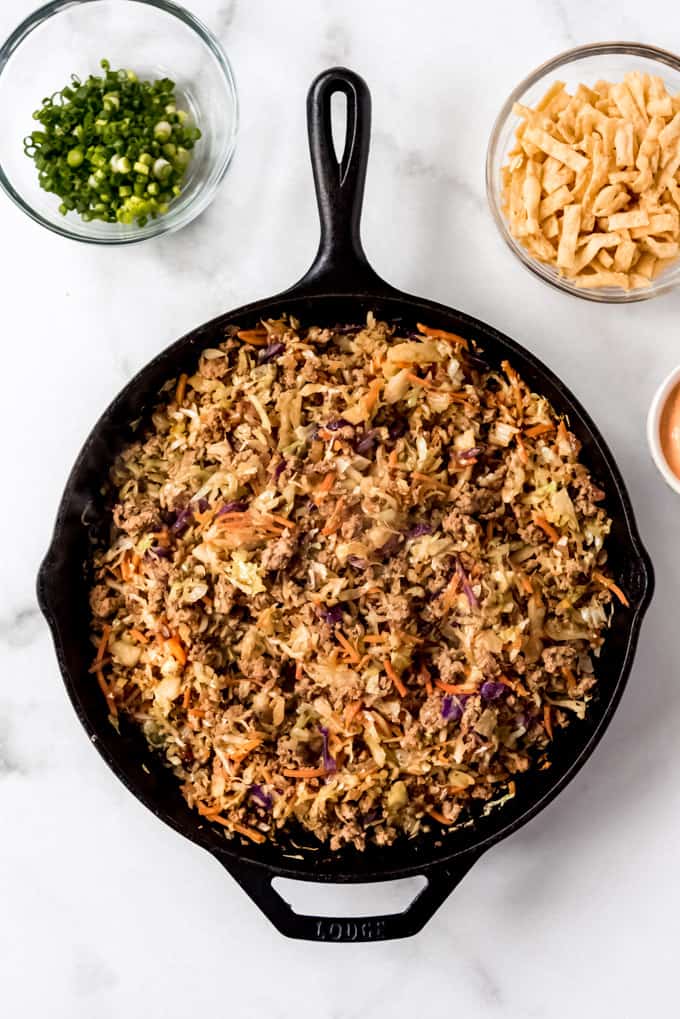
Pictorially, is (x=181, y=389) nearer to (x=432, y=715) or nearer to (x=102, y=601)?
(x=102, y=601)

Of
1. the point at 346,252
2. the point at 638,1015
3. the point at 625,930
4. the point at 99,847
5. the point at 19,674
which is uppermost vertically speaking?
the point at 346,252

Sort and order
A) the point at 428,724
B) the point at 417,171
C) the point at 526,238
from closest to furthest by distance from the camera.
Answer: the point at 428,724 < the point at 526,238 < the point at 417,171

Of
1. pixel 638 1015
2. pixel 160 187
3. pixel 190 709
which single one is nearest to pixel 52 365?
pixel 160 187

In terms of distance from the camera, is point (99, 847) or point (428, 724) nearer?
point (428, 724)

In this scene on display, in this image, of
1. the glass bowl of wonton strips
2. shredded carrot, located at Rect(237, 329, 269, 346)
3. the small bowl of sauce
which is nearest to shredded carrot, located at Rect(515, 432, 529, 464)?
the small bowl of sauce

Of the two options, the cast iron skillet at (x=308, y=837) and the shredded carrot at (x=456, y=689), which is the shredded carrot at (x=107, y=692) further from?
the shredded carrot at (x=456, y=689)

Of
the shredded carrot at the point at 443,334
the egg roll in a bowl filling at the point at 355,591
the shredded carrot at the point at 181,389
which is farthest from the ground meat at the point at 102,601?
the shredded carrot at the point at 443,334

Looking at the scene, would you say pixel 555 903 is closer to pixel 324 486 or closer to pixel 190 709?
pixel 190 709
